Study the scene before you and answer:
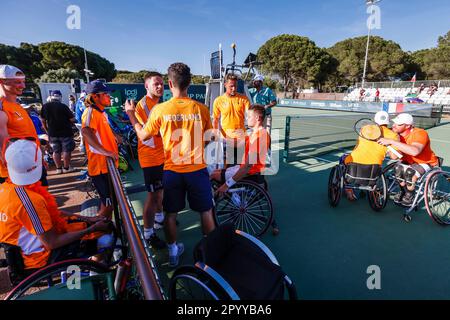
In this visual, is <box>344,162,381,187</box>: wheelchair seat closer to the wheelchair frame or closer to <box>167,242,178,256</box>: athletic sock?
the wheelchair frame

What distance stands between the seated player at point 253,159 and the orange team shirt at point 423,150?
2105 millimetres

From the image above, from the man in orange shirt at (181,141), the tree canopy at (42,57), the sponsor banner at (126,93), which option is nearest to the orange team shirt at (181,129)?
the man in orange shirt at (181,141)

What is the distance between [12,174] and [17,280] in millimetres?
789

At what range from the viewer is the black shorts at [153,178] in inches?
113

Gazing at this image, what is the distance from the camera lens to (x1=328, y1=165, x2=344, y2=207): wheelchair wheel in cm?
368

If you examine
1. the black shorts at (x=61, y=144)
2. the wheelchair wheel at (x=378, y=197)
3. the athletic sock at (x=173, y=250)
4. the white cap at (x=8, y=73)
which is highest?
the white cap at (x=8, y=73)

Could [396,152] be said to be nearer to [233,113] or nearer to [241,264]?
[233,113]

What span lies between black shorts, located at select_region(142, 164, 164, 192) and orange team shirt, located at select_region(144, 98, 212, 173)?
2.03 ft

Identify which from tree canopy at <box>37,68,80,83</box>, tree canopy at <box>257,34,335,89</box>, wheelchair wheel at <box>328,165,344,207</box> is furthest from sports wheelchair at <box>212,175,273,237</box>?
tree canopy at <box>257,34,335,89</box>

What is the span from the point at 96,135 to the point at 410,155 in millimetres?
4213

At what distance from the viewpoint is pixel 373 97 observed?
25.3 m

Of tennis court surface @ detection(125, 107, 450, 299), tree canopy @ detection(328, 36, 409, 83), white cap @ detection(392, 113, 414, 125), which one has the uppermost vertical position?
tree canopy @ detection(328, 36, 409, 83)

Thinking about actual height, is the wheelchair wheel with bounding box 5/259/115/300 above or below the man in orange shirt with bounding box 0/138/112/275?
below

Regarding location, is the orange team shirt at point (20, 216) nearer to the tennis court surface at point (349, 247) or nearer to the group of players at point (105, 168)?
the group of players at point (105, 168)
